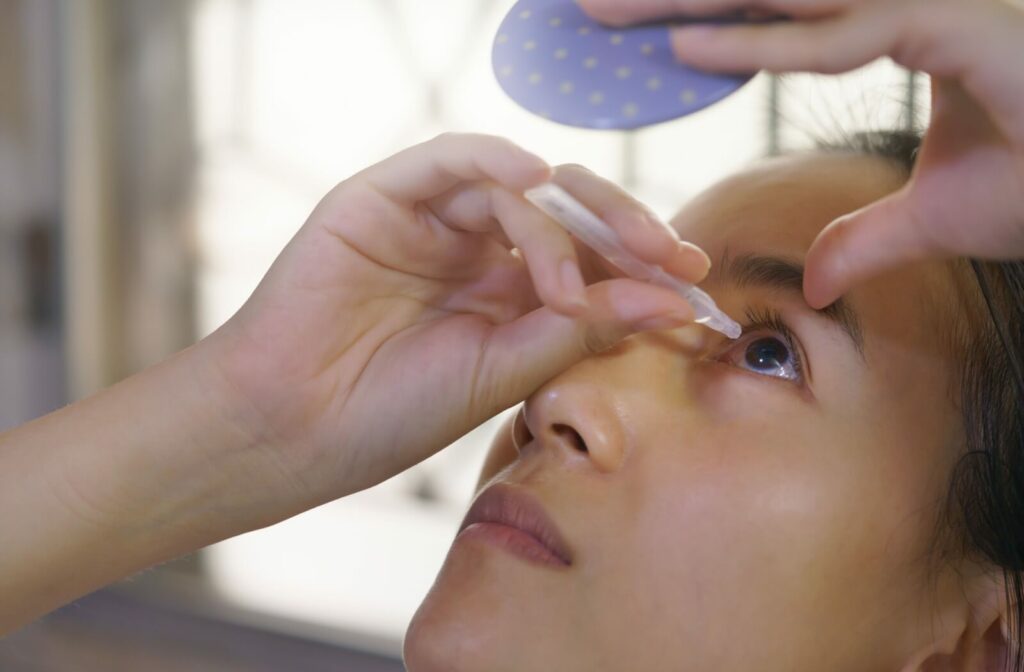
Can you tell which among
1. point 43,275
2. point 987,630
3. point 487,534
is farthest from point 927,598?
point 43,275

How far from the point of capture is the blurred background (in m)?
1.94

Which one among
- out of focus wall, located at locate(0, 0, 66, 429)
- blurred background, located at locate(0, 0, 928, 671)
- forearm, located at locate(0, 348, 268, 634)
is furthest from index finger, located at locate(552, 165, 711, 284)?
out of focus wall, located at locate(0, 0, 66, 429)

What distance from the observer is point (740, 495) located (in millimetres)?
737

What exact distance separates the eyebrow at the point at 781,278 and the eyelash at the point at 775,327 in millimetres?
19

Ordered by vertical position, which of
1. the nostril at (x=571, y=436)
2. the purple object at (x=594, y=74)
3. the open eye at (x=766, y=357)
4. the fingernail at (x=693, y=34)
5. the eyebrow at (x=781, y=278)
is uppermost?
the fingernail at (x=693, y=34)

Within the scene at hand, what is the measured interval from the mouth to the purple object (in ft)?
0.94

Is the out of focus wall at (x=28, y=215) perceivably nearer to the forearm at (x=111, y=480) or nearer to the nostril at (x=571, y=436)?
the forearm at (x=111, y=480)

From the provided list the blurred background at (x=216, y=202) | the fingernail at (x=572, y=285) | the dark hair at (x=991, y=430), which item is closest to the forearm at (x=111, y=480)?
the fingernail at (x=572, y=285)

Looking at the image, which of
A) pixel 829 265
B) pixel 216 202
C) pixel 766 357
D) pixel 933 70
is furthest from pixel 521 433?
pixel 216 202

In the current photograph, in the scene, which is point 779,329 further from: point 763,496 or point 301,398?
point 301,398

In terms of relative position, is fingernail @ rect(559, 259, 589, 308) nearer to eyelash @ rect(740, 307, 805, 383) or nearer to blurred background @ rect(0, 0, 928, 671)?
eyelash @ rect(740, 307, 805, 383)

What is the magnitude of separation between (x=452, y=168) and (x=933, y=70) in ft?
1.02

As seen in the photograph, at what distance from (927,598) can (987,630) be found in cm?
7

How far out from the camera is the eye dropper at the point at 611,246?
0.67 m
